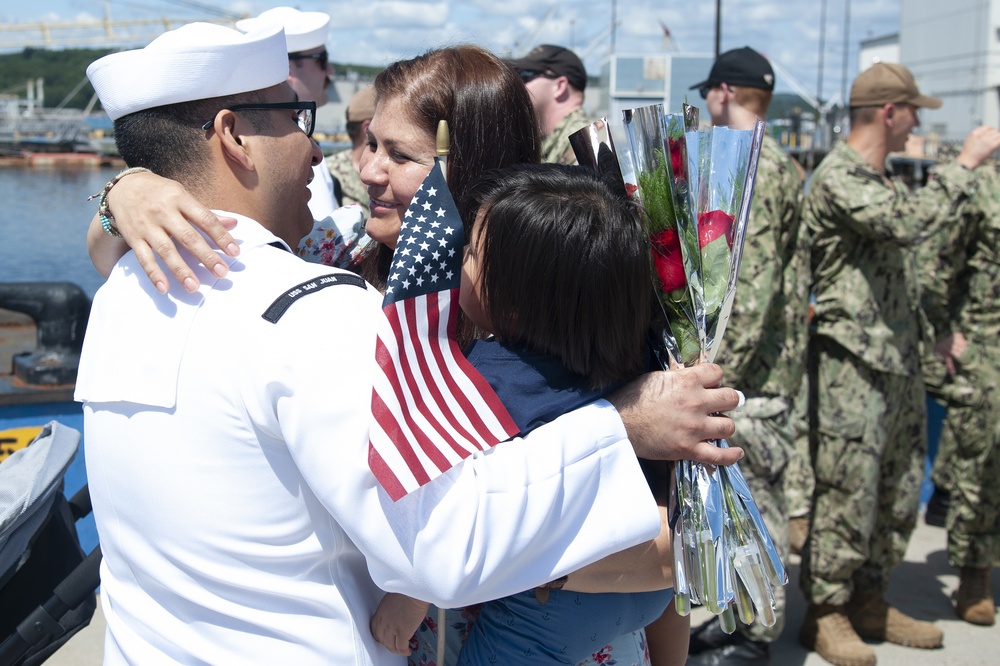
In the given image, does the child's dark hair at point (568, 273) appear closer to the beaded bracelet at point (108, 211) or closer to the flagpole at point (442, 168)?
the flagpole at point (442, 168)

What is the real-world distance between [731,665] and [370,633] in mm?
2689

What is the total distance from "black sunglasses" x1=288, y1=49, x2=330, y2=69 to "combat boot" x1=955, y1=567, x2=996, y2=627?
389 cm

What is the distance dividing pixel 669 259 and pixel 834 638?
2.97m

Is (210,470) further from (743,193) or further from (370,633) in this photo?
(743,193)

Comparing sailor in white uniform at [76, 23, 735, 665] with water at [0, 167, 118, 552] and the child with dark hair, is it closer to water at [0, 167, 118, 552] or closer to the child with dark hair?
the child with dark hair

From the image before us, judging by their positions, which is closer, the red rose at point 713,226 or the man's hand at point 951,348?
the red rose at point 713,226

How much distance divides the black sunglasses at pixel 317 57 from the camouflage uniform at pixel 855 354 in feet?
7.30

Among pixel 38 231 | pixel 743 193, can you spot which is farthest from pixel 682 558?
pixel 38 231

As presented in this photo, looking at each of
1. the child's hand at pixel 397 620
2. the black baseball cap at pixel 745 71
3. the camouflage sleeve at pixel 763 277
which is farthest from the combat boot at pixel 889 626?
the child's hand at pixel 397 620

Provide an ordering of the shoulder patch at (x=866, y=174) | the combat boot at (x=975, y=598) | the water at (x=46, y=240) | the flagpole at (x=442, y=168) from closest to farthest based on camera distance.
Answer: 1. the flagpole at (x=442, y=168)
2. the shoulder patch at (x=866, y=174)
3. the combat boot at (x=975, y=598)
4. the water at (x=46, y=240)

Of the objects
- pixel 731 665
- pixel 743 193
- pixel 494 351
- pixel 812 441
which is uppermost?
pixel 743 193

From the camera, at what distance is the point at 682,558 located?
61.2 inches

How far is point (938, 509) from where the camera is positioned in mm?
5520

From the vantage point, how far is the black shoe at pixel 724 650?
12.2 feet
